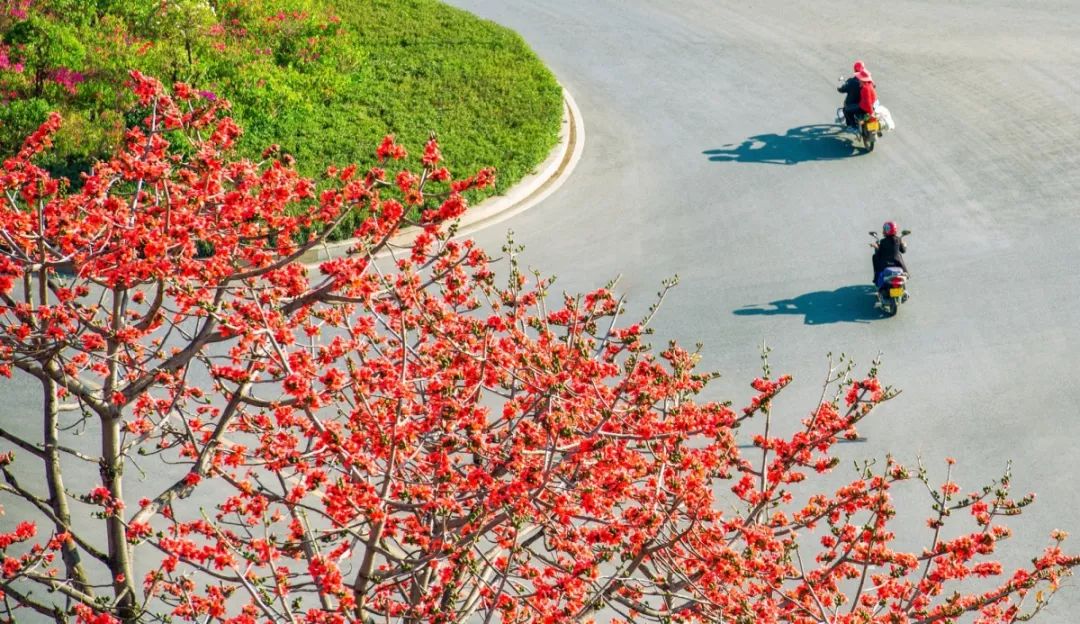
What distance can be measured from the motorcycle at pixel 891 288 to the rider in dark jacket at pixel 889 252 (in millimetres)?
84

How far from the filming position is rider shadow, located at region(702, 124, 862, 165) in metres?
20.0

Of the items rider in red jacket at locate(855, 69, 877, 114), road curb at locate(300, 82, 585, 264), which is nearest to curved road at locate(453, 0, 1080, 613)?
road curb at locate(300, 82, 585, 264)

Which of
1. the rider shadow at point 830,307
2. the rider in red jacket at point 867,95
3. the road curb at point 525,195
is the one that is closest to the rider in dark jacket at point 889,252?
the rider shadow at point 830,307

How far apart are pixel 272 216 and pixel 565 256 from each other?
7553 mm

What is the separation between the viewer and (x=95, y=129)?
18.5 m

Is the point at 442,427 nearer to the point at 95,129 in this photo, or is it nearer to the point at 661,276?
the point at 661,276

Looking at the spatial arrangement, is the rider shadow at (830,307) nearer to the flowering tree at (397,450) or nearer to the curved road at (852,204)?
the curved road at (852,204)

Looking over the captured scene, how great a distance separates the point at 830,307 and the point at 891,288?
0.89 m

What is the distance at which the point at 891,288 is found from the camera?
50.9 ft

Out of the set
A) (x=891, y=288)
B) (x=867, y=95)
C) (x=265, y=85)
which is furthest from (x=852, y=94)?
(x=265, y=85)

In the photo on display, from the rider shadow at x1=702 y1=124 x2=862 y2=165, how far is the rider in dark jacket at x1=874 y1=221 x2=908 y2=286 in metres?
4.52

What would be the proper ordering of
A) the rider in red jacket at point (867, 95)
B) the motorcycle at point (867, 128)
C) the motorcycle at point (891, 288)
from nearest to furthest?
1. the motorcycle at point (891, 288)
2. the rider in red jacket at point (867, 95)
3. the motorcycle at point (867, 128)

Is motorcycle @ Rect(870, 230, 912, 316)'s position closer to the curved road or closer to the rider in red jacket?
the curved road

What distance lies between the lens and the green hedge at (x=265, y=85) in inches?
732
